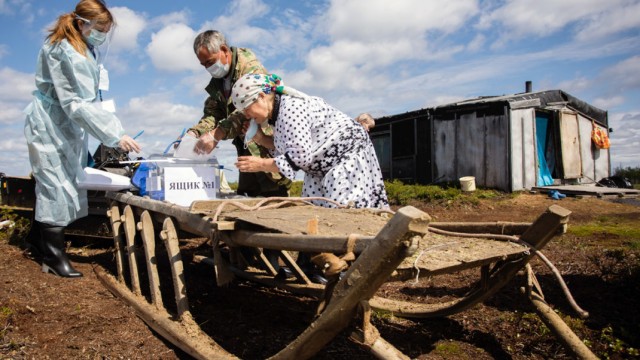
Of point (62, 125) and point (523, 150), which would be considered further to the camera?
point (523, 150)

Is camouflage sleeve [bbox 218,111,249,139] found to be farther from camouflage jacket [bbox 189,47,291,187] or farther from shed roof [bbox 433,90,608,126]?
shed roof [bbox 433,90,608,126]

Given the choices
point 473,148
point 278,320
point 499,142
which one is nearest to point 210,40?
point 278,320

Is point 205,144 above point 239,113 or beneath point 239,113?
beneath

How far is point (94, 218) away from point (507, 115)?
A: 10.7 meters

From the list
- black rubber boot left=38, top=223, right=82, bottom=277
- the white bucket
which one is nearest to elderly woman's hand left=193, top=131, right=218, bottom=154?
black rubber boot left=38, top=223, right=82, bottom=277

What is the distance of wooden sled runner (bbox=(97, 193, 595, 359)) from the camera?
1.69 metres

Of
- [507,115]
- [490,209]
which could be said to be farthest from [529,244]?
[507,115]

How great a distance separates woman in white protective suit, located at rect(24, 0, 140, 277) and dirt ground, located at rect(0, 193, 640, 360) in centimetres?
55

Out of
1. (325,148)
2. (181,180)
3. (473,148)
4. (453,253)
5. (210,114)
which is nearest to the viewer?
(453,253)

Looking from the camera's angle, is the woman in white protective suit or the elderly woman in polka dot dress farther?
the woman in white protective suit

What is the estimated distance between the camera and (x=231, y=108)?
4.61m

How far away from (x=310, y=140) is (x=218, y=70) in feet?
5.50

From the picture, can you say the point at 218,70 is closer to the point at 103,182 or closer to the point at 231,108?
the point at 231,108

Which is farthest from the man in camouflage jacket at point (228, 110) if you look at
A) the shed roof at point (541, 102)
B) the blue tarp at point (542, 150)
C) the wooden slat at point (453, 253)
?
the blue tarp at point (542, 150)
